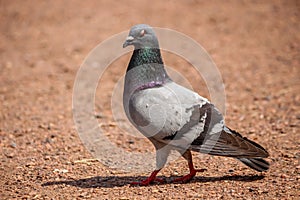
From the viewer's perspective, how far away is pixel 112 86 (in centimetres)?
952

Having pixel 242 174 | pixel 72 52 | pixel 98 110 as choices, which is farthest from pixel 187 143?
pixel 72 52

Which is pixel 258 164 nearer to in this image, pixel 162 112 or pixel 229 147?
pixel 229 147

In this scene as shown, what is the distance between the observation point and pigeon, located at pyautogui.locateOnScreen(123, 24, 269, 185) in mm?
4902

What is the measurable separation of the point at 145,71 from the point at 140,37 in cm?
41

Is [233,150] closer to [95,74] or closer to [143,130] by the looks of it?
[143,130]

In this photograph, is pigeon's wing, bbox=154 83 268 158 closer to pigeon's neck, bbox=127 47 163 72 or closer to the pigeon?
the pigeon

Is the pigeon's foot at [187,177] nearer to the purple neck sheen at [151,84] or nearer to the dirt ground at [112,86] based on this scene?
the dirt ground at [112,86]

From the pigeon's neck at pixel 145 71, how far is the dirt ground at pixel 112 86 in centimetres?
117

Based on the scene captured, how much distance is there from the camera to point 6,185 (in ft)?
16.8

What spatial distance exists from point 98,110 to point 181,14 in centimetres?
606

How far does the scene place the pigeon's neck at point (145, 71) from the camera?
5.23 m

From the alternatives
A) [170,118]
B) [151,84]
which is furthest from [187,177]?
[151,84]

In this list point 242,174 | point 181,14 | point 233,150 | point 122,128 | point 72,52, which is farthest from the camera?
point 181,14

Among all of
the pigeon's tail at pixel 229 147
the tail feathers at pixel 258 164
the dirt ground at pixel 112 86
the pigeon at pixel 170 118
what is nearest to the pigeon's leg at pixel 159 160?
the pigeon at pixel 170 118
